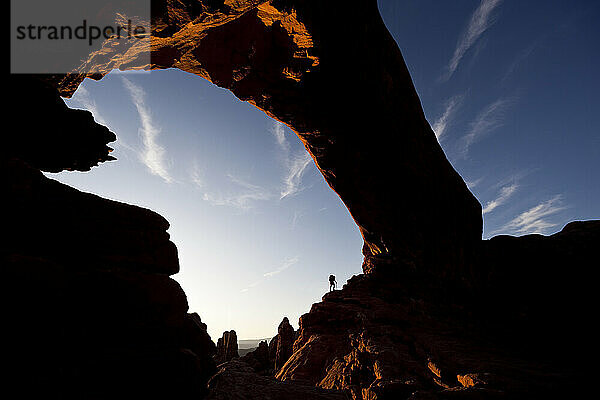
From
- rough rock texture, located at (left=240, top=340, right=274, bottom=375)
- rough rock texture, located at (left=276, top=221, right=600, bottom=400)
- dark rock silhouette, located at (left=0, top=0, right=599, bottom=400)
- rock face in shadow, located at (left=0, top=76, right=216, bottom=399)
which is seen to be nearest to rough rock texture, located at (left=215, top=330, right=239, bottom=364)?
rough rock texture, located at (left=240, top=340, right=274, bottom=375)

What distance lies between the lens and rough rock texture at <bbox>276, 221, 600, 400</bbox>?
21.2ft

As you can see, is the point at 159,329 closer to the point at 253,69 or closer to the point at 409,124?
the point at 253,69

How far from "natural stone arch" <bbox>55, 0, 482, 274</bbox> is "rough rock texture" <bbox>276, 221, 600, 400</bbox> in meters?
3.02

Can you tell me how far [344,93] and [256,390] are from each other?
1378 cm

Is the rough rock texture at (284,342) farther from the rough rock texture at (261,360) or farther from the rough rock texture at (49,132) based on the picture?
the rough rock texture at (49,132)

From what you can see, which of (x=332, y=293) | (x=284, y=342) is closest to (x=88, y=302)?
(x=332, y=293)

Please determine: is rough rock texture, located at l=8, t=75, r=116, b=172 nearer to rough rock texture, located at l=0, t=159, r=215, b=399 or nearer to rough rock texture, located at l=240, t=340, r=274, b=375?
rough rock texture, located at l=0, t=159, r=215, b=399

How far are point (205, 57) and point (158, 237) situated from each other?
37.7 feet

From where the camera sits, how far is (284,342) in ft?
102

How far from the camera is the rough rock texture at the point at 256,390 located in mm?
4609

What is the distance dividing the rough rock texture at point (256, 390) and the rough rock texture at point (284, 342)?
88.8ft
